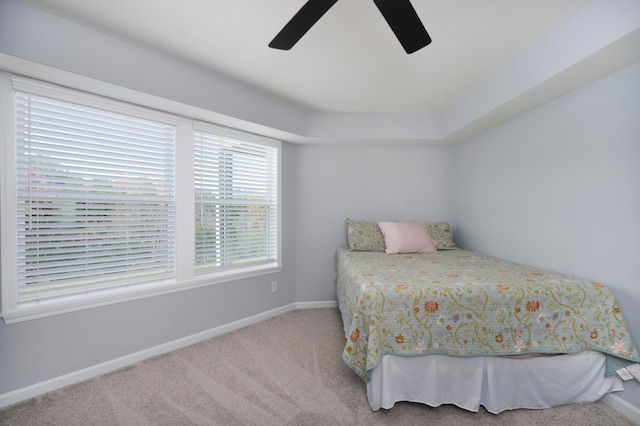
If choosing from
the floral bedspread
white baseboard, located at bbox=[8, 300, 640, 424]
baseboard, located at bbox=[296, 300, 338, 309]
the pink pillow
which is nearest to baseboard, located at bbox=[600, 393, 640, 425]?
white baseboard, located at bbox=[8, 300, 640, 424]

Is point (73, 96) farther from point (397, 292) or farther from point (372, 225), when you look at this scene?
point (372, 225)

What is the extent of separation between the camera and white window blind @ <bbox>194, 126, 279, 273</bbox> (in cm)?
257

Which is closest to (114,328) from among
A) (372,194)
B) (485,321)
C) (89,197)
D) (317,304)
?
(89,197)

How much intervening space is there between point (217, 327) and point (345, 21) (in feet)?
8.92

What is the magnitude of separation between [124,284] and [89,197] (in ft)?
2.32

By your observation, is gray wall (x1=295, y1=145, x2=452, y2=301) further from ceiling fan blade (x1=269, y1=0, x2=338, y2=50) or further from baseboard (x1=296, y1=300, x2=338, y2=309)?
ceiling fan blade (x1=269, y1=0, x2=338, y2=50)

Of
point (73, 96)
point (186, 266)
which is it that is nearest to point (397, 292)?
point (186, 266)

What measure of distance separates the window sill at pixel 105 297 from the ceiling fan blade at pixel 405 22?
2403mm

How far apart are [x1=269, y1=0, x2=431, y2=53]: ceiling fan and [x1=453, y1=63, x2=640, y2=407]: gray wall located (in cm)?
134

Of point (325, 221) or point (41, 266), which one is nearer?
point (41, 266)

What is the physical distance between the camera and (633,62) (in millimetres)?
1567

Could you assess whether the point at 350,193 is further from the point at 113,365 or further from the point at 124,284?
the point at 113,365

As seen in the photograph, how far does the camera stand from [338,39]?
71.9 inches

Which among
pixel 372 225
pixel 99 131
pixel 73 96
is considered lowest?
pixel 372 225
